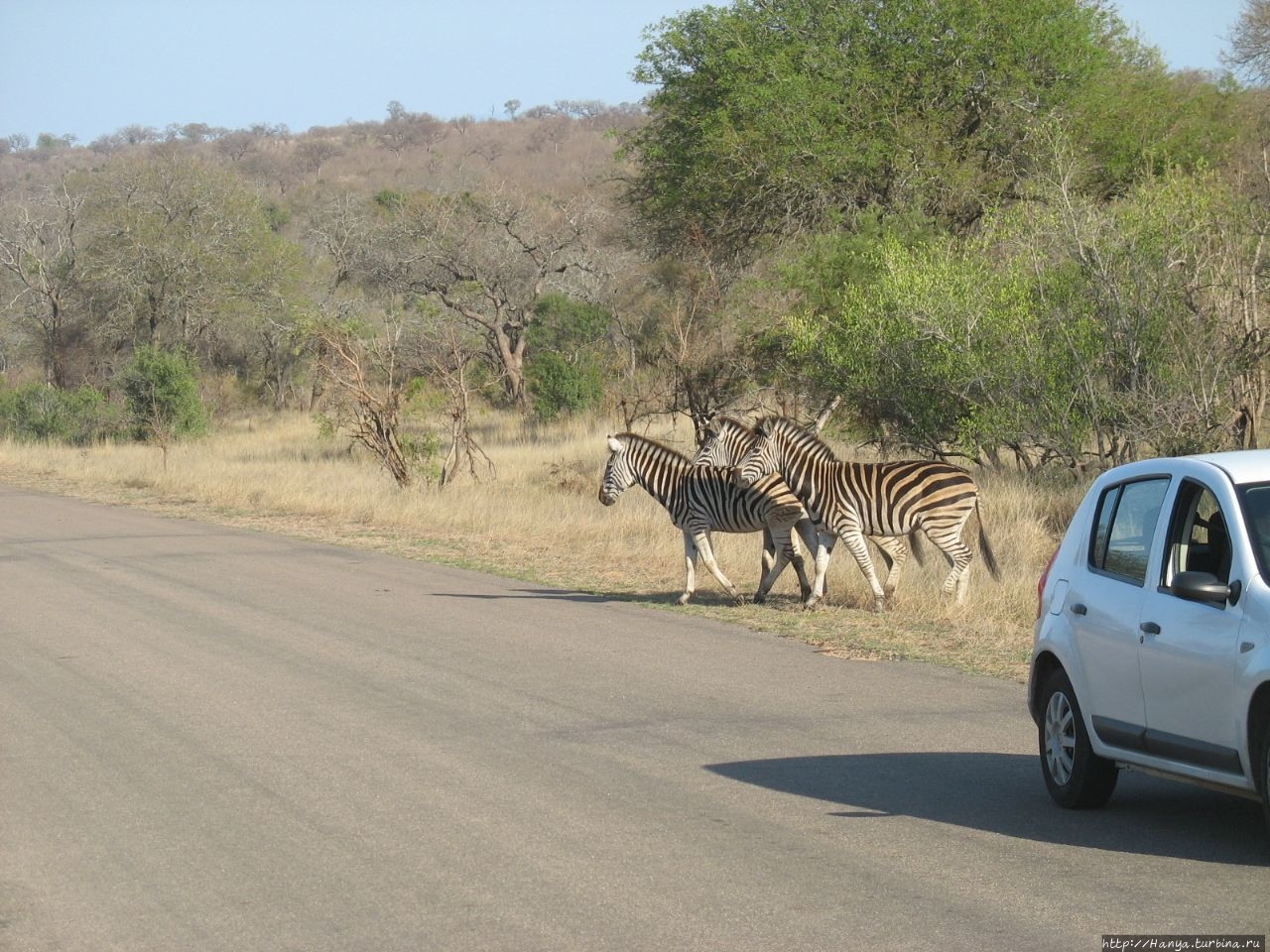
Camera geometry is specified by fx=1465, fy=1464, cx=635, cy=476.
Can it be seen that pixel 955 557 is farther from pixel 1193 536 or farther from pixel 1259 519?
pixel 1259 519

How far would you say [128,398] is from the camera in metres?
41.6

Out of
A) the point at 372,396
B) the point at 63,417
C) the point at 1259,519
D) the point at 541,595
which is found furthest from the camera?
the point at 63,417

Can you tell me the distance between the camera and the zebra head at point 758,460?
526 inches

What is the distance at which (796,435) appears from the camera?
13.6 metres

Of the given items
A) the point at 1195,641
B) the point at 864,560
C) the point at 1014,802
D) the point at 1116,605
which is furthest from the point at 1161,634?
the point at 864,560

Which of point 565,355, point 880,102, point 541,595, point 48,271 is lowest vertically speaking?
point 541,595

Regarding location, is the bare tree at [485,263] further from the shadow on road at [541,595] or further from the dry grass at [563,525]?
the shadow on road at [541,595]

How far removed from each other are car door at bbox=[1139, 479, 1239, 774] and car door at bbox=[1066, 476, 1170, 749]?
98mm

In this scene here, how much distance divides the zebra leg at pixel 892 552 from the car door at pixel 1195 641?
6808 mm

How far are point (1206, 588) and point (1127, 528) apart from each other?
3.62 ft

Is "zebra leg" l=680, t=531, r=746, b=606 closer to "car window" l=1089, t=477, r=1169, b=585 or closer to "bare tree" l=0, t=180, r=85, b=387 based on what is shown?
"car window" l=1089, t=477, r=1169, b=585

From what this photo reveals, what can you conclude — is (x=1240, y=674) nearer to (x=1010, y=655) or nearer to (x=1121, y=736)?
(x=1121, y=736)

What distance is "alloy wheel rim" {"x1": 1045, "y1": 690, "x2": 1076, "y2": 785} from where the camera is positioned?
21.2ft

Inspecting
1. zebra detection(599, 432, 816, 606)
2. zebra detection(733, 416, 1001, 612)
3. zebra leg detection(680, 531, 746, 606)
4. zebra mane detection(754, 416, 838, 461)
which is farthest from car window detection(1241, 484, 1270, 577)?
zebra leg detection(680, 531, 746, 606)
